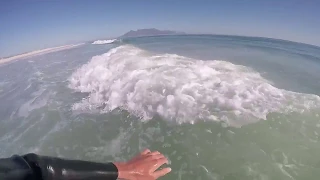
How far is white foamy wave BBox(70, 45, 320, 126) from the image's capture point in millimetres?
6586

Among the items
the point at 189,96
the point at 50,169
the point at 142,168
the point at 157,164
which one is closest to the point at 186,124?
the point at 189,96

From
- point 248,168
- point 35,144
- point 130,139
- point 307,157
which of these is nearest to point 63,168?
point 248,168

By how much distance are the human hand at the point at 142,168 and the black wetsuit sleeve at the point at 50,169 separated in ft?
0.29

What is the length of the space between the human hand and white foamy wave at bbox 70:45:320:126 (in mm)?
4150

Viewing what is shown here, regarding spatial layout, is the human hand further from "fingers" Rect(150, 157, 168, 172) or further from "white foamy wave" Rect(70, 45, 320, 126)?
"white foamy wave" Rect(70, 45, 320, 126)

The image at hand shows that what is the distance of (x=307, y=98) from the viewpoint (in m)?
→ 7.68

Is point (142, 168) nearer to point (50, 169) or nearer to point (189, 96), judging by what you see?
point (50, 169)

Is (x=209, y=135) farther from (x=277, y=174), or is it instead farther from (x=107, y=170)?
(x=107, y=170)

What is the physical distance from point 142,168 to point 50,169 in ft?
2.52

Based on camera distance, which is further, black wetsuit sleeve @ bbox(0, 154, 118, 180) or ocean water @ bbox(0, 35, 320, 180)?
ocean water @ bbox(0, 35, 320, 180)

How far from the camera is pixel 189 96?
759 cm

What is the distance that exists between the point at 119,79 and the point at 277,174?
7074mm

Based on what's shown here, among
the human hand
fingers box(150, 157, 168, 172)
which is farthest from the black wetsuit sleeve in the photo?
fingers box(150, 157, 168, 172)

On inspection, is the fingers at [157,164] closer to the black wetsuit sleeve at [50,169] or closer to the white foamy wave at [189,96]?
the black wetsuit sleeve at [50,169]
